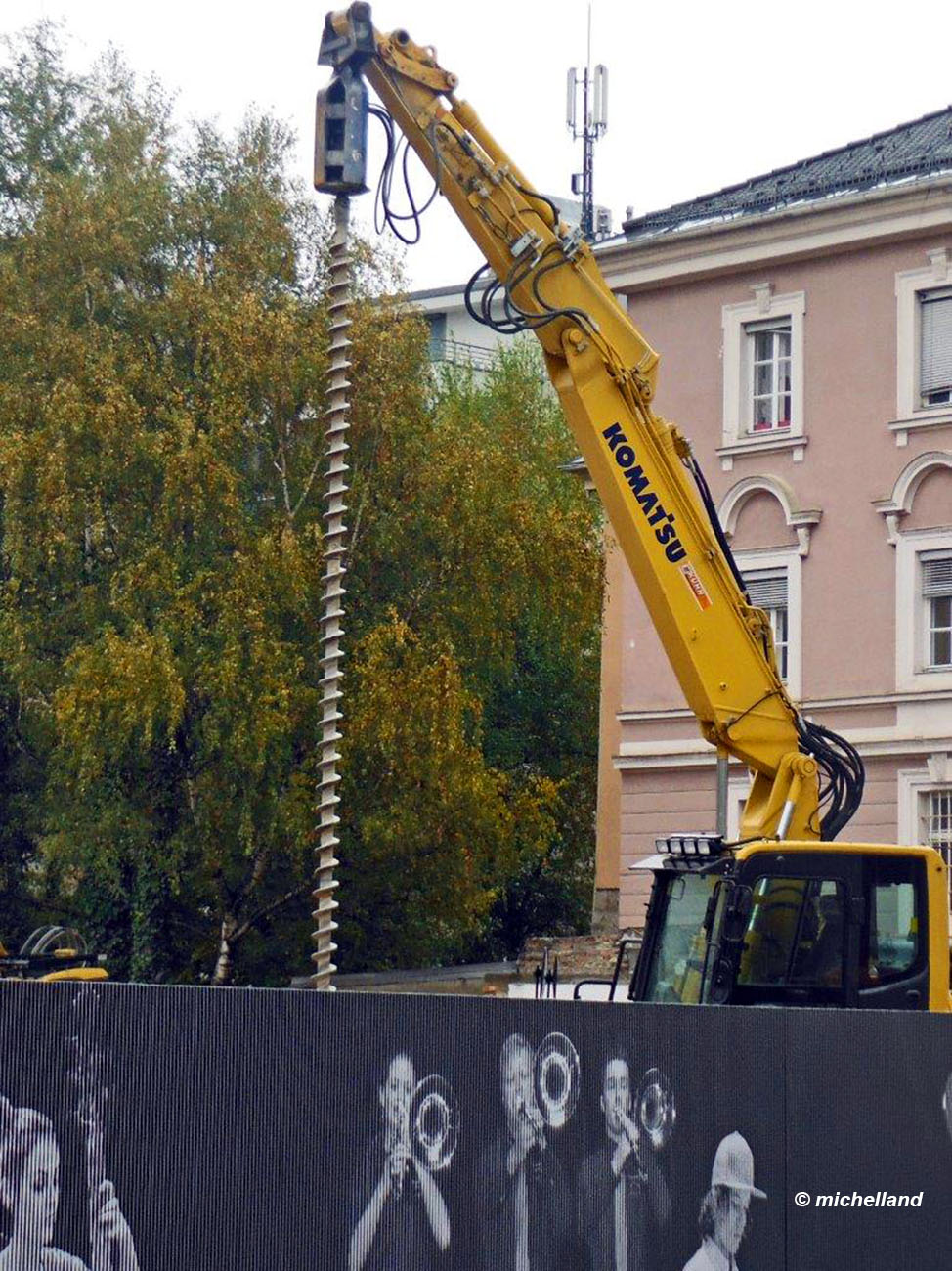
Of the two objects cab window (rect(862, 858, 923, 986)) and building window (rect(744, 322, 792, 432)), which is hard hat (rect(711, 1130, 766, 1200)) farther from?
building window (rect(744, 322, 792, 432))

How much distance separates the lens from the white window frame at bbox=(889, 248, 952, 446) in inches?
1243

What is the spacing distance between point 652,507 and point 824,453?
15.5 meters

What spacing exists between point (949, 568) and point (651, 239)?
22.3 ft

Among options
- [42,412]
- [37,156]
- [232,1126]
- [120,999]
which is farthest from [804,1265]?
[37,156]

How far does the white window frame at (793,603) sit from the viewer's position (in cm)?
3228

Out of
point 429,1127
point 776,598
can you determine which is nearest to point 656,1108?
point 429,1127

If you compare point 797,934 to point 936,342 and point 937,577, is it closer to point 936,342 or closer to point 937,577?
point 937,577

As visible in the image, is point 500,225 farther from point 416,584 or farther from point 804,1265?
point 416,584

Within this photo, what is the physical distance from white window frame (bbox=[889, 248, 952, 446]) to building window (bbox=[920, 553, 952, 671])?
5.89 feet

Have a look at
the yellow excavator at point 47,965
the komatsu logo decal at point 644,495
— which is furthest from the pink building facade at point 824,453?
the yellow excavator at point 47,965

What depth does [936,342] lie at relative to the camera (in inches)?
1248

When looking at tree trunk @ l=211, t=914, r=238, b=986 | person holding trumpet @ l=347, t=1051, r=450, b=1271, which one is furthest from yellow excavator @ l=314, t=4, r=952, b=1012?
tree trunk @ l=211, t=914, r=238, b=986

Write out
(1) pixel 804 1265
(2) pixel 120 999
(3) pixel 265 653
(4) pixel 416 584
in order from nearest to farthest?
(2) pixel 120 999 < (1) pixel 804 1265 < (3) pixel 265 653 < (4) pixel 416 584

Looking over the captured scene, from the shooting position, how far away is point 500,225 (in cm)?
1747
